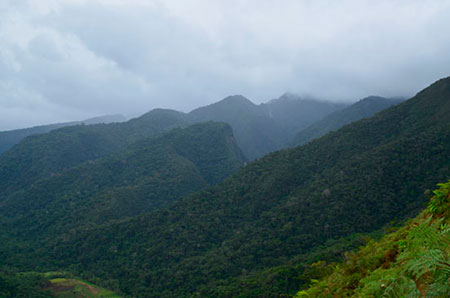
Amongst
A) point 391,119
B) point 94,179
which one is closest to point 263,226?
point 391,119

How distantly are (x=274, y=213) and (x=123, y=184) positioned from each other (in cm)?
5519

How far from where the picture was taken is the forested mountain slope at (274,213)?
42625 mm

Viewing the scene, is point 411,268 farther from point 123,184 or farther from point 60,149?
point 60,149

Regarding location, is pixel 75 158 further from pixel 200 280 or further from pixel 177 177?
pixel 200 280

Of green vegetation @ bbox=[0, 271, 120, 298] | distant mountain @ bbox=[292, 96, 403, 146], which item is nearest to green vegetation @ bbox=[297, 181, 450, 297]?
green vegetation @ bbox=[0, 271, 120, 298]

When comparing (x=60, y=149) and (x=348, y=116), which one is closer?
(x=60, y=149)

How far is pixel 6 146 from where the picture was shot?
166 meters

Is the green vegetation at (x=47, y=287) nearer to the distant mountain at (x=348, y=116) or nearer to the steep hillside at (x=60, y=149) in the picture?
the steep hillside at (x=60, y=149)

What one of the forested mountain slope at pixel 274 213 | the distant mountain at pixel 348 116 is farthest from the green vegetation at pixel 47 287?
the distant mountain at pixel 348 116

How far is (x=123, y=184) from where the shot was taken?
91188 mm

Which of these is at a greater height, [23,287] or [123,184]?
[123,184]

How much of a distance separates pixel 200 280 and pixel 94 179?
6238 cm

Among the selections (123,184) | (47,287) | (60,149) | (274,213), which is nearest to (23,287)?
(47,287)

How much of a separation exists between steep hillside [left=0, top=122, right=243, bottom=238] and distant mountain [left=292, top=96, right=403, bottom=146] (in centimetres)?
4271
